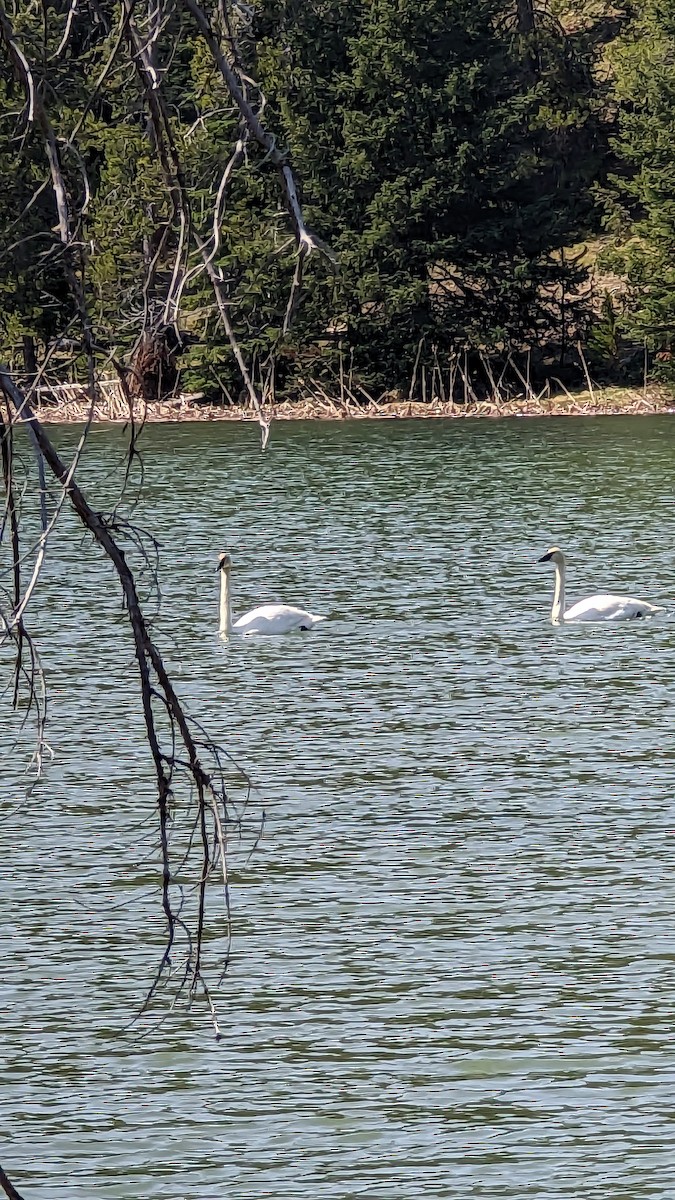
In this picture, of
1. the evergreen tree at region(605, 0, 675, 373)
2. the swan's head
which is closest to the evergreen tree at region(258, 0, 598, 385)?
the evergreen tree at region(605, 0, 675, 373)

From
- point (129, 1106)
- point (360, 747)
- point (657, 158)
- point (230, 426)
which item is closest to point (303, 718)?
point (360, 747)

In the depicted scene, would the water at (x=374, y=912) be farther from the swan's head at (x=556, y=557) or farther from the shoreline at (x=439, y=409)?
the shoreline at (x=439, y=409)

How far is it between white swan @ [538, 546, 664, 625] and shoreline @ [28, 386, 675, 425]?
93.2 ft

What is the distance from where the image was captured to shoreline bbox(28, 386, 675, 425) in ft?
169

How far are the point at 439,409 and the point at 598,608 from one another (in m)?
30.7

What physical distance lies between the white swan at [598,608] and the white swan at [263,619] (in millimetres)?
2388

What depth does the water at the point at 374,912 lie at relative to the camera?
8547 millimetres

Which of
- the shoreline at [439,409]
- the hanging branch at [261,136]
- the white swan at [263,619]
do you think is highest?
the hanging branch at [261,136]

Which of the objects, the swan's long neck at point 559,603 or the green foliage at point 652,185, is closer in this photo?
the swan's long neck at point 559,603

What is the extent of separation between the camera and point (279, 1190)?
813 cm

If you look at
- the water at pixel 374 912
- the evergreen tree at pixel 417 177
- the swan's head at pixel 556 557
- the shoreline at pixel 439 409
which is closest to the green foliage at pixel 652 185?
the shoreline at pixel 439 409

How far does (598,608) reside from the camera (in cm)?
2241

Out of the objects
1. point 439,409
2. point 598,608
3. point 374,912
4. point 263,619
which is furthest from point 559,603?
point 439,409

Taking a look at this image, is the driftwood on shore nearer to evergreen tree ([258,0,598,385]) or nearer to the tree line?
the tree line
